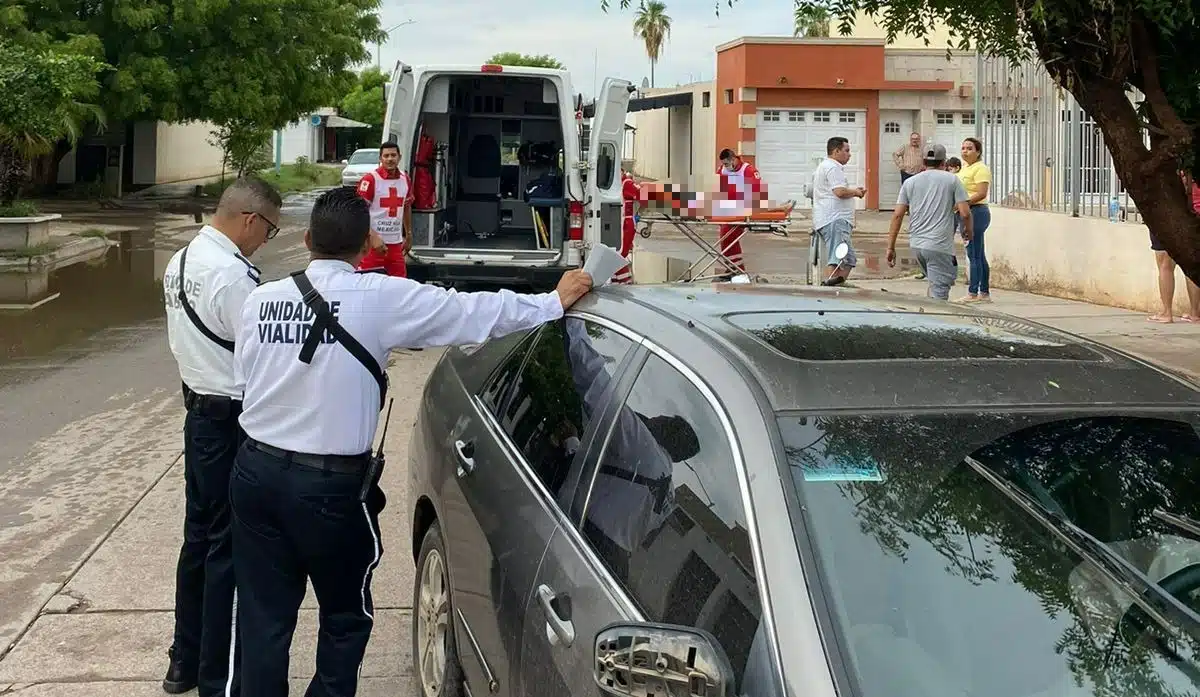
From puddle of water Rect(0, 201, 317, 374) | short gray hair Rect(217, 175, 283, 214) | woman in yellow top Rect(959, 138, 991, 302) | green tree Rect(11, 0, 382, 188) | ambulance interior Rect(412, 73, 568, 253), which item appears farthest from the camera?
green tree Rect(11, 0, 382, 188)

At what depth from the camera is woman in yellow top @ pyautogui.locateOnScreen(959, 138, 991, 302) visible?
1373 cm

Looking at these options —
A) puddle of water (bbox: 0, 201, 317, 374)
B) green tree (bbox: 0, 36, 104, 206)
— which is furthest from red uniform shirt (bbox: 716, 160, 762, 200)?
green tree (bbox: 0, 36, 104, 206)

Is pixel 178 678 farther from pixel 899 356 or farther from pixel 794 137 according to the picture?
pixel 794 137

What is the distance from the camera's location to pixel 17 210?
1819cm

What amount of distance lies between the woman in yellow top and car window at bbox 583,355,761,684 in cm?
1139

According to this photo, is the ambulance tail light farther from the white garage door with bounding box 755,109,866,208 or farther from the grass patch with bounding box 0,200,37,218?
the white garage door with bounding box 755,109,866,208

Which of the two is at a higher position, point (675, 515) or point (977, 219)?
point (977, 219)

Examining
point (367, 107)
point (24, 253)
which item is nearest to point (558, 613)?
point (24, 253)

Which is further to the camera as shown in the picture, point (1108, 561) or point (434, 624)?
point (434, 624)

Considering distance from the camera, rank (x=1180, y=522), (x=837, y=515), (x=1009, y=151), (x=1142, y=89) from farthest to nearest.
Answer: (x=1009, y=151), (x=1142, y=89), (x=1180, y=522), (x=837, y=515)

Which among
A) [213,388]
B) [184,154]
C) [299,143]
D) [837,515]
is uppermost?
[299,143]

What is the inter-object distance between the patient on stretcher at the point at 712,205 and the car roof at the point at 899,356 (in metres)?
10.9

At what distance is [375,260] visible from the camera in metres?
10.8

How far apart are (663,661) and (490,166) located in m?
13.4
